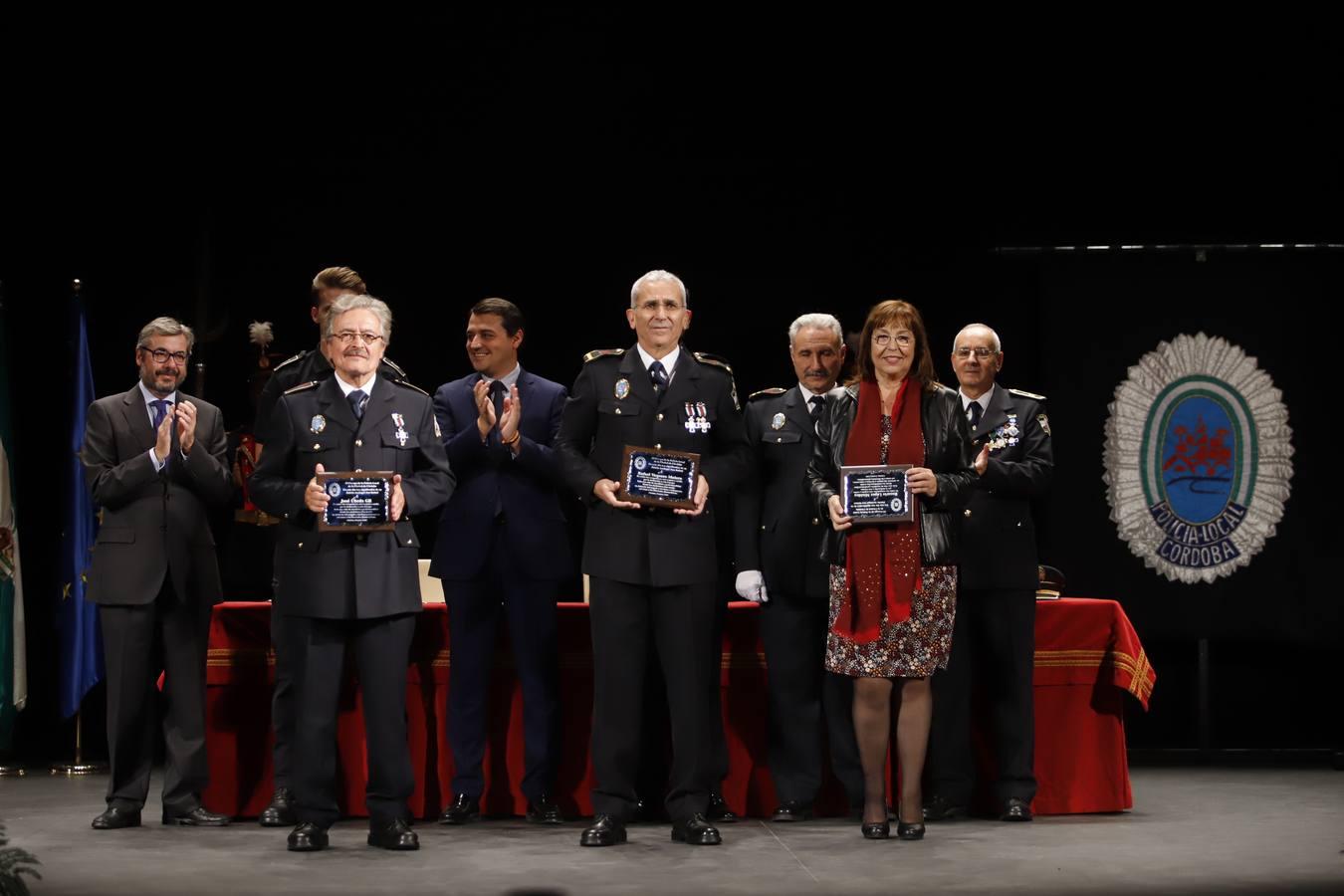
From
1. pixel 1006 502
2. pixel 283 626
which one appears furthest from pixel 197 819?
pixel 1006 502

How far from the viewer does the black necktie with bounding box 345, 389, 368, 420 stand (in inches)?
198

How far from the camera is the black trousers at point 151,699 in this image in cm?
546

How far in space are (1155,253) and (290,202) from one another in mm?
4031

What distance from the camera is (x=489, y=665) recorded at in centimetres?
561

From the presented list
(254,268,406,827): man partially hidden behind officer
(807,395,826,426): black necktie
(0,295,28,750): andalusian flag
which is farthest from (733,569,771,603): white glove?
(0,295,28,750): andalusian flag

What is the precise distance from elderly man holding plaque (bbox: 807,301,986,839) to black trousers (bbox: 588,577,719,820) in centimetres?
48

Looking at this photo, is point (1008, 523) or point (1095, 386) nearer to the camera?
point (1008, 523)

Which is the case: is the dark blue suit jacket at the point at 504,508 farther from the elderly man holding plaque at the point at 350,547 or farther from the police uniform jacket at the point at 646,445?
the elderly man holding plaque at the point at 350,547

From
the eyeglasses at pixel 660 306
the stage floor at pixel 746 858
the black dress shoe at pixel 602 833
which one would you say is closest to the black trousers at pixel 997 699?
the stage floor at pixel 746 858

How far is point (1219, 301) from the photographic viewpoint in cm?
754

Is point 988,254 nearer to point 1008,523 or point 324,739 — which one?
point 1008,523

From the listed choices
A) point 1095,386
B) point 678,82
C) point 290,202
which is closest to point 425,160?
point 290,202

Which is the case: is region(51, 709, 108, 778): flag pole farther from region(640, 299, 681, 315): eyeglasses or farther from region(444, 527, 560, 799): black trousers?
region(640, 299, 681, 315): eyeglasses

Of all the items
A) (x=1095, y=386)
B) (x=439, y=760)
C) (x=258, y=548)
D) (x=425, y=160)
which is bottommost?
(x=439, y=760)
